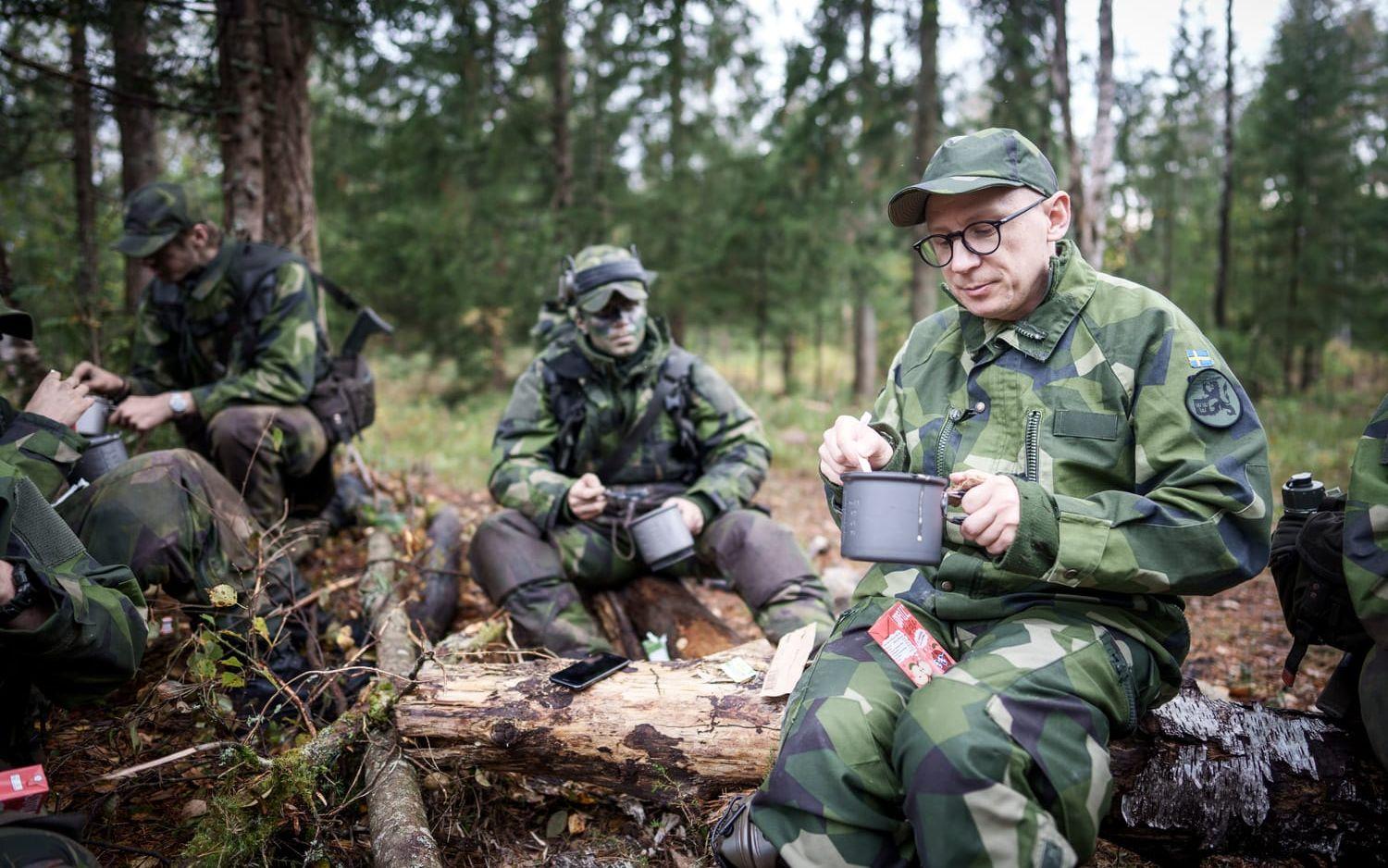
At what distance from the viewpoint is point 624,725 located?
2.88m

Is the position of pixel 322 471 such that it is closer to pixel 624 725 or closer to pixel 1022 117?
pixel 624 725

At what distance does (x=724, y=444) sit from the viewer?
189 inches

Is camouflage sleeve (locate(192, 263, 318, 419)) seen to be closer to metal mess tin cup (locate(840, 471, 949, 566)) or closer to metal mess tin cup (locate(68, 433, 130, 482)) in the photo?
metal mess tin cup (locate(68, 433, 130, 482))

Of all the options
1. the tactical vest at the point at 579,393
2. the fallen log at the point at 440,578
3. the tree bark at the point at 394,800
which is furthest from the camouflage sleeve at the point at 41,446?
the tactical vest at the point at 579,393

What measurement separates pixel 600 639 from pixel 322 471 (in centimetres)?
262

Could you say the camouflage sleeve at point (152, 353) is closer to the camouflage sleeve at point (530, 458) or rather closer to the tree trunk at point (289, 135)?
the tree trunk at point (289, 135)

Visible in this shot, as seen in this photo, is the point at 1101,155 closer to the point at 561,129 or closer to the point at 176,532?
the point at 176,532

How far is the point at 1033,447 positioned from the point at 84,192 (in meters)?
9.18

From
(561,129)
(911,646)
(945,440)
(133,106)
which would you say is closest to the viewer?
(911,646)

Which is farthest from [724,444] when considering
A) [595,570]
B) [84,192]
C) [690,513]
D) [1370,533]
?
[84,192]

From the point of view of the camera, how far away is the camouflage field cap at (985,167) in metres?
2.40

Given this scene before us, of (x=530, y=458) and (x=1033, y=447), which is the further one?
(x=530, y=458)

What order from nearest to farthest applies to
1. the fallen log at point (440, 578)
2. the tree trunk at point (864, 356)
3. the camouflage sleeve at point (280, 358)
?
the fallen log at point (440, 578) → the camouflage sleeve at point (280, 358) → the tree trunk at point (864, 356)

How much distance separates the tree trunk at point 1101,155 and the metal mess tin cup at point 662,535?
17.8 feet
